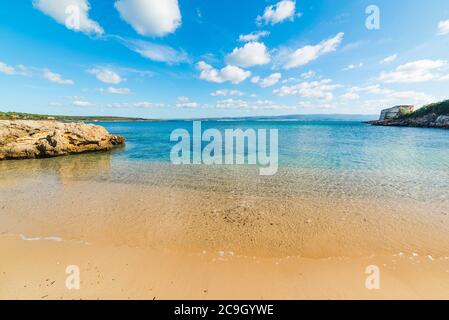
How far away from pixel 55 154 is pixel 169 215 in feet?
62.9

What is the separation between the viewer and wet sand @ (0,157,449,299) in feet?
12.6

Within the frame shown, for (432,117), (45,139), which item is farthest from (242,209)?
(432,117)

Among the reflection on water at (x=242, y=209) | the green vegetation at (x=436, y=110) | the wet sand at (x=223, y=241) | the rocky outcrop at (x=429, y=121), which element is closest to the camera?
the wet sand at (x=223, y=241)

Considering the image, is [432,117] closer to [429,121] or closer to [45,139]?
[429,121]

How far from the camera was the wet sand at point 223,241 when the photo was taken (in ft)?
12.6

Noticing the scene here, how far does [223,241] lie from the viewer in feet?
17.7

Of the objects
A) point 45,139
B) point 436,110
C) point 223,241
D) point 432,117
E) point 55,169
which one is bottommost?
point 223,241

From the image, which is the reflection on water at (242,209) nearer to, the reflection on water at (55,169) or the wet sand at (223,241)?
the wet sand at (223,241)

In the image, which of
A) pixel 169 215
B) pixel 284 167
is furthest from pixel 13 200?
pixel 284 167

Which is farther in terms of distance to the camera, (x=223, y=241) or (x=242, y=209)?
(x=242, y=209)

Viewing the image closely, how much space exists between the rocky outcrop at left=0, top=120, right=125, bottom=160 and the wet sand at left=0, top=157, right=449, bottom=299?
10606 mm

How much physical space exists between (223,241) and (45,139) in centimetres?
2330

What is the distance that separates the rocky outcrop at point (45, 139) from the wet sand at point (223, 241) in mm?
10606

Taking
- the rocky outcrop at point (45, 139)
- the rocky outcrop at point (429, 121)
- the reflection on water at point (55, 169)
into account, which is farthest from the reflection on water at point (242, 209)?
the rocky outcrop at point (429, 121)
